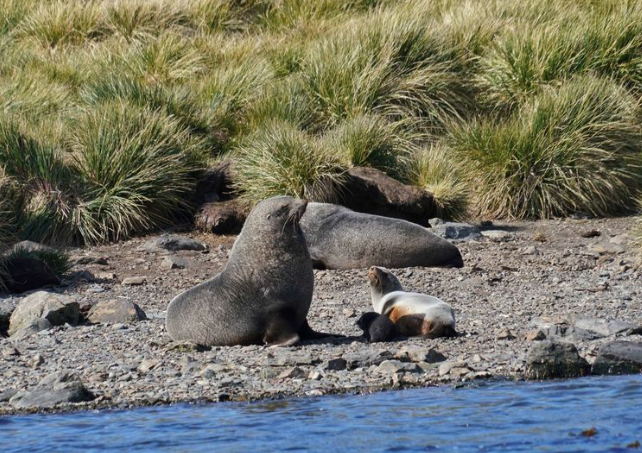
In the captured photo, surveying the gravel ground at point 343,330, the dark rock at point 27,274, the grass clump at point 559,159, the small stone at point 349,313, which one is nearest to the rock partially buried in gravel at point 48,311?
the gravel ground at point 343,330

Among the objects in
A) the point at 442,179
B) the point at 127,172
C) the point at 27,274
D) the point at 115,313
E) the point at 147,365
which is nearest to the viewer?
the point at 147,365

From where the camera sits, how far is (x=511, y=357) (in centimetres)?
687

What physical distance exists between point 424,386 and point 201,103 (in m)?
9.35

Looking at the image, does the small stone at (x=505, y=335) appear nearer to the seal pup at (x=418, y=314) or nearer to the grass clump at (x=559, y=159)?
the seal pup at (x=418, y=314)

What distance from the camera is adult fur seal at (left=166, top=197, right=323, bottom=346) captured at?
740cm

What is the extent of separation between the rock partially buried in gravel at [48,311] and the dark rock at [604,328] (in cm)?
363

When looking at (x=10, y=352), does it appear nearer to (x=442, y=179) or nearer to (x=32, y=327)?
(x=32, y=327)

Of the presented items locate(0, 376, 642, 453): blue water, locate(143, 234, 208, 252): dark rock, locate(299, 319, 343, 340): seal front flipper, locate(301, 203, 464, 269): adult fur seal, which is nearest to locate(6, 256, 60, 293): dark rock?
locate(143, 234, 208, 252): dark rock

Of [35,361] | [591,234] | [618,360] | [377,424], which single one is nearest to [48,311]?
[35,361]

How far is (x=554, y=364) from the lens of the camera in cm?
652

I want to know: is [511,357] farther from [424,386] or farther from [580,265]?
[580,265]

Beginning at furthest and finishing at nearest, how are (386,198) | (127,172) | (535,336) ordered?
(127,172), (386,198), (535,336)

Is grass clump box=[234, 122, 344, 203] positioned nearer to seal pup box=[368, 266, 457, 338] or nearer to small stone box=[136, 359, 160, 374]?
seal pup box=[368, 266, 457, 338]

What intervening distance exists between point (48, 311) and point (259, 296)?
5.85ft
